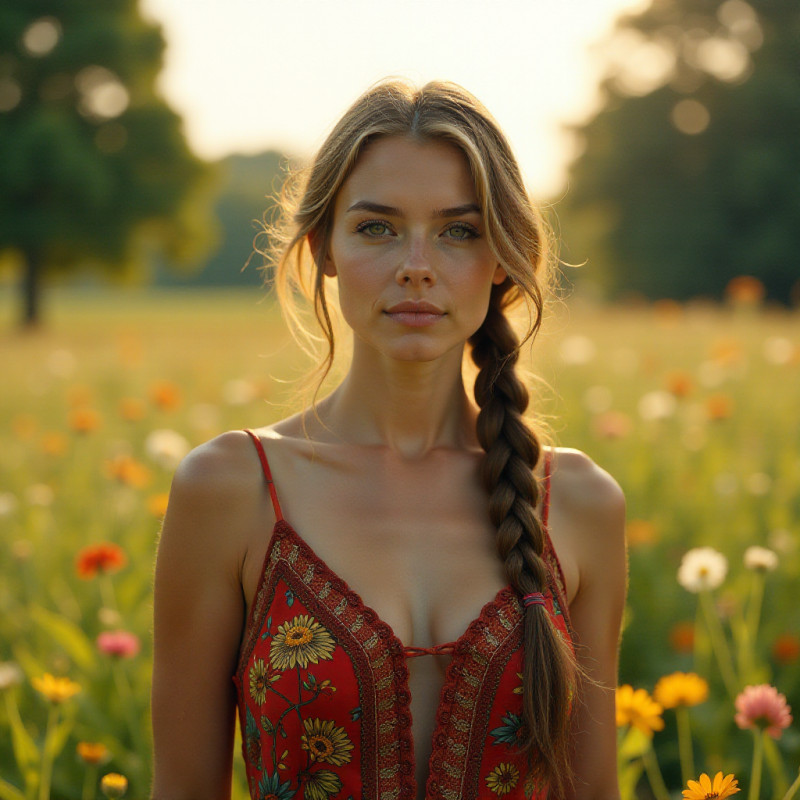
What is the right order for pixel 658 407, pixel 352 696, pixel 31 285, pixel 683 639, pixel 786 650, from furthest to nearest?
pixel 31 285 → pixel 658 407 → pixel 683 639 → pixel 786 650 → pixel 352 696

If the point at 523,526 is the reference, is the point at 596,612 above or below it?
below

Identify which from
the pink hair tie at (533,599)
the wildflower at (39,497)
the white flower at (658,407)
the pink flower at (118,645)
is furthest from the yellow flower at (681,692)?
the wildflower at (39,497)

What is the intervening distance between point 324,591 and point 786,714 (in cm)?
88

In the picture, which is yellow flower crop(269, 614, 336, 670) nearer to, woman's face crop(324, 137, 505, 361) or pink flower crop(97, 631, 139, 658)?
woman's face crop(324, 137, 505, 361)

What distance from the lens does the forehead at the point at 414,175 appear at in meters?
1.79

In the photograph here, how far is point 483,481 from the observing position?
1.96 metres

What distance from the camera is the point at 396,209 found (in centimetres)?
179

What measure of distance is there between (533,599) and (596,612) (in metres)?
0.28

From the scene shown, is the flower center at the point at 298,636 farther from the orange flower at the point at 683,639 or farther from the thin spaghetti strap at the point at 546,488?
the orange flower at the point at 683,639

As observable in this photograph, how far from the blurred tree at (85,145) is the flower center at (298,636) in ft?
61.5

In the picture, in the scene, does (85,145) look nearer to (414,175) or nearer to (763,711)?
(414,175)

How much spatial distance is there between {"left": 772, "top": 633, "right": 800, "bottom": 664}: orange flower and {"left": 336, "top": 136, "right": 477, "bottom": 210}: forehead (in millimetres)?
1983

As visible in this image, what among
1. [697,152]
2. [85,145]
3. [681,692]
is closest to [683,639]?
[681,692]

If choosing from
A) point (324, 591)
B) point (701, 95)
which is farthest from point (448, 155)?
point (701, 95)
